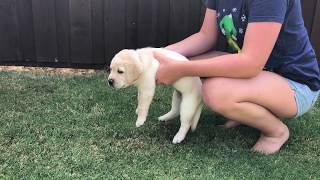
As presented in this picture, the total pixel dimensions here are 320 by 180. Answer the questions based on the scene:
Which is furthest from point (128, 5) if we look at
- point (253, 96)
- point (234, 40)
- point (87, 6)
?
point (253, 96)

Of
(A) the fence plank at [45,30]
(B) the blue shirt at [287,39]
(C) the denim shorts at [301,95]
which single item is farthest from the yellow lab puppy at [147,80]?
(A) the fence plank at [45,30]

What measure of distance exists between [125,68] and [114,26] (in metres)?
1.84

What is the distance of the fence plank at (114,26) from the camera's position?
4.05 metres

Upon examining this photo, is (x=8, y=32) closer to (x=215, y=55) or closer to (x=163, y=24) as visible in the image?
(x=163, y=24)

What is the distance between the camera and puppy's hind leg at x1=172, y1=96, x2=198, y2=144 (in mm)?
2400

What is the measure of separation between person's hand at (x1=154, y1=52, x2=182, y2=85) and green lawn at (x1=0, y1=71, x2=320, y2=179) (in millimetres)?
359

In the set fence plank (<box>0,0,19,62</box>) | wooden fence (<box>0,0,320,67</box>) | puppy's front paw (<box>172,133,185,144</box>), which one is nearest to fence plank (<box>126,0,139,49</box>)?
wooden fence (<box>0,0,320,67</box>)

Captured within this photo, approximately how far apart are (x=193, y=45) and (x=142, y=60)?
0.42m

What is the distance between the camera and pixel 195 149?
2.46 metres

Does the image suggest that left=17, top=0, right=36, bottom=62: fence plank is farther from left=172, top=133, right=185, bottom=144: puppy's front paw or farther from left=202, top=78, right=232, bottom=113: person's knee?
left=202, top=78, right=232, bottom=113: person's knee

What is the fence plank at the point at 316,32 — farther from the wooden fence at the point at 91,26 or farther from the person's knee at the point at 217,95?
the person's knee at the point at 217,95

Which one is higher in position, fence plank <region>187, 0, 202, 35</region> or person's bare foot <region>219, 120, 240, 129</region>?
fence plank <region>187, 0, 202, 35</region>

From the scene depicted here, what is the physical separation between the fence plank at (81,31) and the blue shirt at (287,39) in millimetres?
1833

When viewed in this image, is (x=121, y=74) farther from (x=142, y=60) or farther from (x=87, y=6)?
(x=87, y=6)
